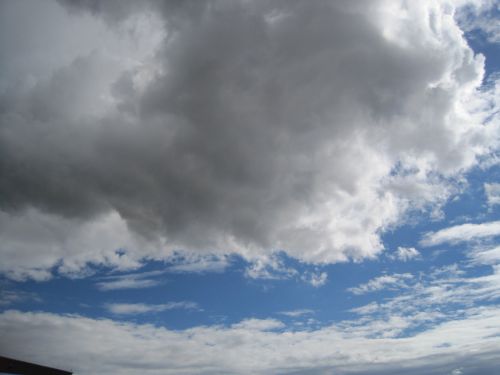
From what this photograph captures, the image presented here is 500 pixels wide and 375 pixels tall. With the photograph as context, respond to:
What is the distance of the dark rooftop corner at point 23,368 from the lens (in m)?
29.6

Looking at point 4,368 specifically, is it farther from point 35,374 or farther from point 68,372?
point 68,372

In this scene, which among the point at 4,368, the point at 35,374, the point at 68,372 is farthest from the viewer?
the point at 68,372

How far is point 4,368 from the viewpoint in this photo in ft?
97.4

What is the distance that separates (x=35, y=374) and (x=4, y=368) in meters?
5.47

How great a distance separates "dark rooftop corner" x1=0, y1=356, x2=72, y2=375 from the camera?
29580mm

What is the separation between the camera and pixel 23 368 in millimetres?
32250

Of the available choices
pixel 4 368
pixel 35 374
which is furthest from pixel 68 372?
pixel 4 368

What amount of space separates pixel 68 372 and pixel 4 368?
8975 millimetres

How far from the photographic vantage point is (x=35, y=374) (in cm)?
3428

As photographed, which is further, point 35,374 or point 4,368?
point 35,374

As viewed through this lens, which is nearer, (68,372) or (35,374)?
(35,374)

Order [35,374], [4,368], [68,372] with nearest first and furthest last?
[4,368] → [35,374] → [68,372]

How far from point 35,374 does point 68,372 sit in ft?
12.4
